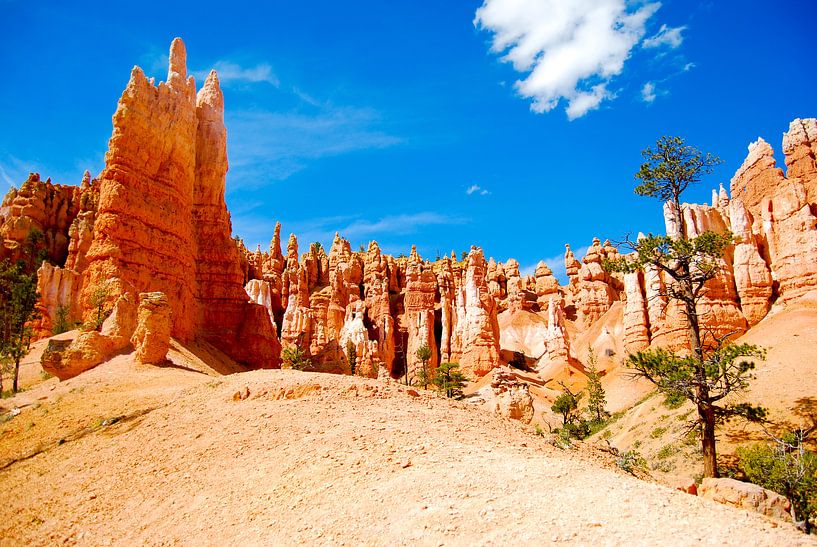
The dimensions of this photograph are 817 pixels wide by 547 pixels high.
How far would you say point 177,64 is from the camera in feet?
136

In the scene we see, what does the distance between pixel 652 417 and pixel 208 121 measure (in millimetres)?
36962

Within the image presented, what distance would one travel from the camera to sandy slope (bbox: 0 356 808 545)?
8.42 meters

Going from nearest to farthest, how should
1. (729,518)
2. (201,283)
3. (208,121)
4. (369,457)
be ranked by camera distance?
(729,518)
(369,457)
(201,283)
(208,121)

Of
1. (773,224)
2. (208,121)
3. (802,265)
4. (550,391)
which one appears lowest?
(550,391)

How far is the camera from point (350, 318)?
80.6m

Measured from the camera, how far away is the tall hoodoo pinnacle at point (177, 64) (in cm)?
4056

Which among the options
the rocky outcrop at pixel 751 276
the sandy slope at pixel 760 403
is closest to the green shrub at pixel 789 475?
the sandy slope at pixel 760 403

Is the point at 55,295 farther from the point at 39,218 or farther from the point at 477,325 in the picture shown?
the point at 477,325

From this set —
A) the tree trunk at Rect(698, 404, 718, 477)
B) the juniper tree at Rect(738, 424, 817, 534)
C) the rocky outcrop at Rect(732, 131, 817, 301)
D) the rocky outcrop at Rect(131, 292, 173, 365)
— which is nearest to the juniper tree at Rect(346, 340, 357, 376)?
the rocky outcrop at Rect(131, 292, 173, 365)

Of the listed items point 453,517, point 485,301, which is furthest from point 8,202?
point 453,517

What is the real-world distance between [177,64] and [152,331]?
2411cm

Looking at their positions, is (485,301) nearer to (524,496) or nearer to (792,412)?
(792,412)

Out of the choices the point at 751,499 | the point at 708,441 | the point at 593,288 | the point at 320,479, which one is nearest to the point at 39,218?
the point at 320,479

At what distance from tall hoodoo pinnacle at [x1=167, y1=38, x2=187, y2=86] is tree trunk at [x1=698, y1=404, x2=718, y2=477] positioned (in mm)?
38499
